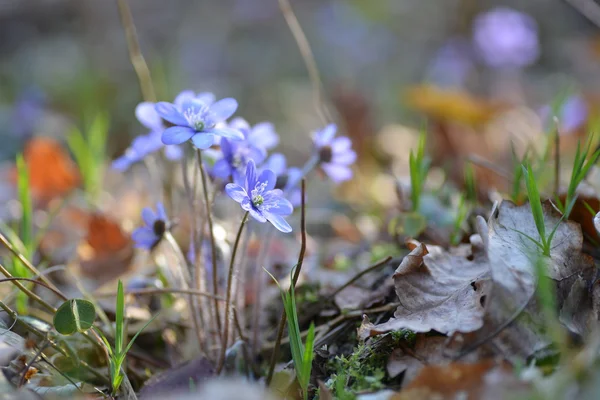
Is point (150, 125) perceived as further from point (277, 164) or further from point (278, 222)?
point (278, 222)

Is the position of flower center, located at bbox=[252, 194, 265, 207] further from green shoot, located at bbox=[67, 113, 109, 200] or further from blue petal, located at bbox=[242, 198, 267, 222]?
green shoot, located at bbox=[67, 113, 109, 200]

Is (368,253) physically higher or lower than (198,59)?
higher

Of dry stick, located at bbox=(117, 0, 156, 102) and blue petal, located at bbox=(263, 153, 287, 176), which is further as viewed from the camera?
dry stick, located at bbox=(117, 0, 156, 102)

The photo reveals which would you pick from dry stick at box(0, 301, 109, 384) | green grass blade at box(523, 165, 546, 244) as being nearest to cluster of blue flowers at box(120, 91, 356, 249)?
dry stick at box(0, 301, 109, 384)

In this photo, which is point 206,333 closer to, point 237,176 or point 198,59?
point 237,176

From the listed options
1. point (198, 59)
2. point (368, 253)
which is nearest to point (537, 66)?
point (198, 59)

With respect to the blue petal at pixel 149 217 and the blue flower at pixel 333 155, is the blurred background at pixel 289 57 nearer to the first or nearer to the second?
the blue flower at pixel 333 155
